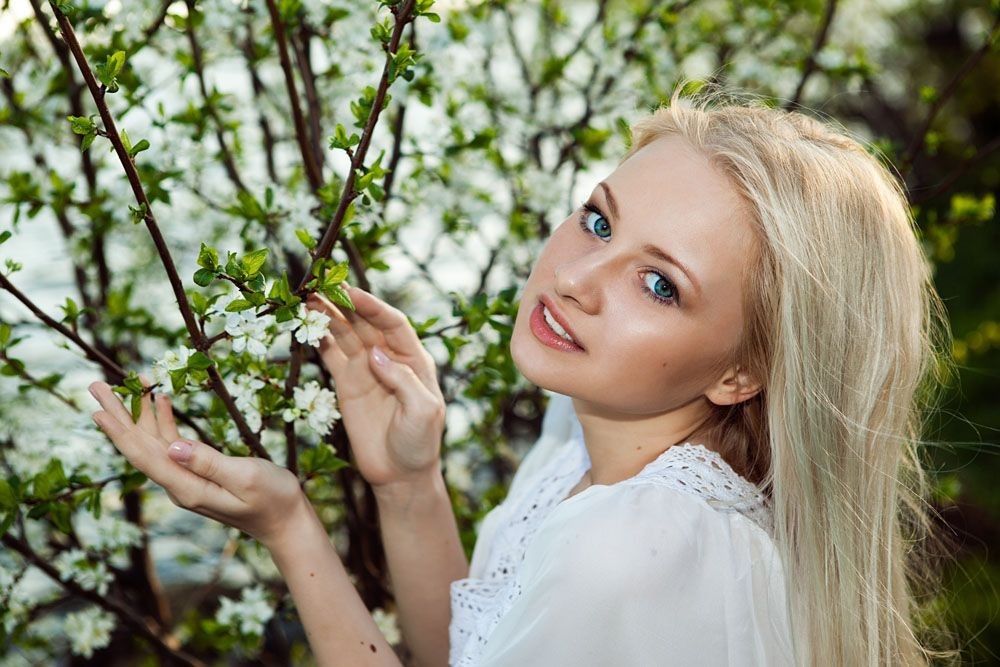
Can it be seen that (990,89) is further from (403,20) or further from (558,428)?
(403,20)

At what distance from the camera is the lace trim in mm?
1611

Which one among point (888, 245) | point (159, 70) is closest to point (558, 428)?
point (888, 245)

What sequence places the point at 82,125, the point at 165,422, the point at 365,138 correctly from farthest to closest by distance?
the point at 165,422 < the point at 365,138 < the point at 82,125

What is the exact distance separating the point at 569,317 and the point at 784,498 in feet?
1.41

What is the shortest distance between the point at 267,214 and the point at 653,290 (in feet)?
2.20

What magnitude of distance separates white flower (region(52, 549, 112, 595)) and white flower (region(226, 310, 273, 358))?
76 cm

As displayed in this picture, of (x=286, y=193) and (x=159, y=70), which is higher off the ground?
(x=159, y=70)

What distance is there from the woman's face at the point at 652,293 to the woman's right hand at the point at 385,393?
0.24 m

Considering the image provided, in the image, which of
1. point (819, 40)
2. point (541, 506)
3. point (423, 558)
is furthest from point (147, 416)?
point (819, 40)

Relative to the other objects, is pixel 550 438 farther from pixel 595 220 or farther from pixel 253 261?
pixel 253 261

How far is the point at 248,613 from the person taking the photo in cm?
188

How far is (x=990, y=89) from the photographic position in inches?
361

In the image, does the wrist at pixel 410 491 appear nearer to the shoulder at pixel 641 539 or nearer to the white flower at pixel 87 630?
the shoulder at pixel 641 539

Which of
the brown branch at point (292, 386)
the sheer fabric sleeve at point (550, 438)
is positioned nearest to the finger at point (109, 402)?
the brown branch at point (292, 386)
